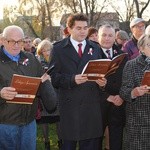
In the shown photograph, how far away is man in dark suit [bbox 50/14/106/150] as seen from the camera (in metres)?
4.79

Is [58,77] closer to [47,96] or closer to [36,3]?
[47,96]

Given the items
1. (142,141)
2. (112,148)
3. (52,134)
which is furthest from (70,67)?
(52,134)

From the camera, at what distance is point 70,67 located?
4801 millimetres

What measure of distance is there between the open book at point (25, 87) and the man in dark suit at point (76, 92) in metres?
0.71

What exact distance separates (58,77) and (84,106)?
0.48 m

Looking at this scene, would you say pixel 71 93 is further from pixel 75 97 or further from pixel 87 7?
pixel 87 7

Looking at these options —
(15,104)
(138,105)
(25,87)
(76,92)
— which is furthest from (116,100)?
(25,87)

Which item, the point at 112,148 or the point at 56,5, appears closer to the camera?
the point at 112,148

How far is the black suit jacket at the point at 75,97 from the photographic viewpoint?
479 centimetres

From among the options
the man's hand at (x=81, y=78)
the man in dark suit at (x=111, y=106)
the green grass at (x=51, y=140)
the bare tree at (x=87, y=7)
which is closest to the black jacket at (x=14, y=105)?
the man's hand at (x=81, y=78)

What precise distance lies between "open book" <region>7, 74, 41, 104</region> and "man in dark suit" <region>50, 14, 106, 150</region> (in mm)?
712

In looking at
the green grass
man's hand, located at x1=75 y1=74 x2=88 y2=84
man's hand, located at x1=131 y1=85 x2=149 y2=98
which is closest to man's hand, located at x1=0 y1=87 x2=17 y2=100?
man's hand, located at x1=75 y1=74 x2=88 y2=84

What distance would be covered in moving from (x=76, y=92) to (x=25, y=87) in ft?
3.16

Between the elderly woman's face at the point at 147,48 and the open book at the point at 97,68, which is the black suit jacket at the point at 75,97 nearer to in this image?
the open book at the point at 97,68
